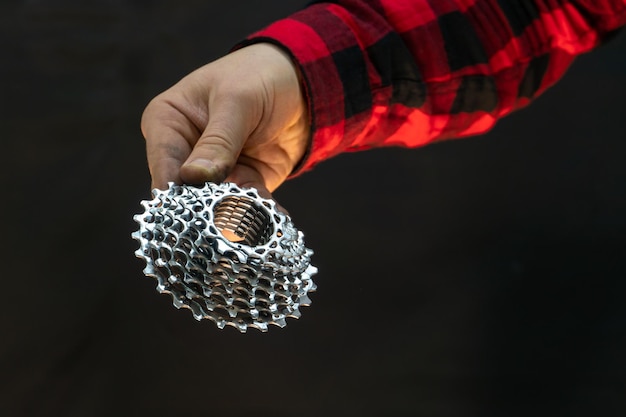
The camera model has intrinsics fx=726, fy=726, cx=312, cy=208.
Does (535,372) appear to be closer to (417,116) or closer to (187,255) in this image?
(417,116)

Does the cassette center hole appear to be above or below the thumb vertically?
below

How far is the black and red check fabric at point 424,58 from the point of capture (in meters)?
0.55

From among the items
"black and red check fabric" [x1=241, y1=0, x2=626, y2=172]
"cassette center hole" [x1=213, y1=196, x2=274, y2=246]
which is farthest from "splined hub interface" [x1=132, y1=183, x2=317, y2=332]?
"black and red check fabric" [x1=241, y1=0, x2=626, y2=172]

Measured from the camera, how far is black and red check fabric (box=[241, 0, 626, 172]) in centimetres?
55

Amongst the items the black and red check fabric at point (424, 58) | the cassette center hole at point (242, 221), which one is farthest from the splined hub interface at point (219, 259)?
the black and red check fabric at point (424, 58)

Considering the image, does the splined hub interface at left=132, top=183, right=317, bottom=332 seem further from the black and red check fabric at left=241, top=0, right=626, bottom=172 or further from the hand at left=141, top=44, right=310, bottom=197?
the black and red check fabric at left=241, top=0, right=626, bottom=172

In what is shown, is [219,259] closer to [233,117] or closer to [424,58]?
[233,117]

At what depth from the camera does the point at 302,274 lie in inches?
17.6

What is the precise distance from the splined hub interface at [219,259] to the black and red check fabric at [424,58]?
0.14 m

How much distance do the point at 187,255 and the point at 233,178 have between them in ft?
0.47

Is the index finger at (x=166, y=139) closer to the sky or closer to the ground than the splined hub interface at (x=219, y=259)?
closer to the sky

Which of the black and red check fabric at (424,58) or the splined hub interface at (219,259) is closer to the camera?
the splined hub interface at (219,259)

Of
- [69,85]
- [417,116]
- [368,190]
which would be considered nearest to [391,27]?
[417,116]

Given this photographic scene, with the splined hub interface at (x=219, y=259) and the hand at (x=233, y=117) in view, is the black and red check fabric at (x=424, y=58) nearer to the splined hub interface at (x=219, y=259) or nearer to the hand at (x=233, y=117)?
the hand at (x=233, y=117)
